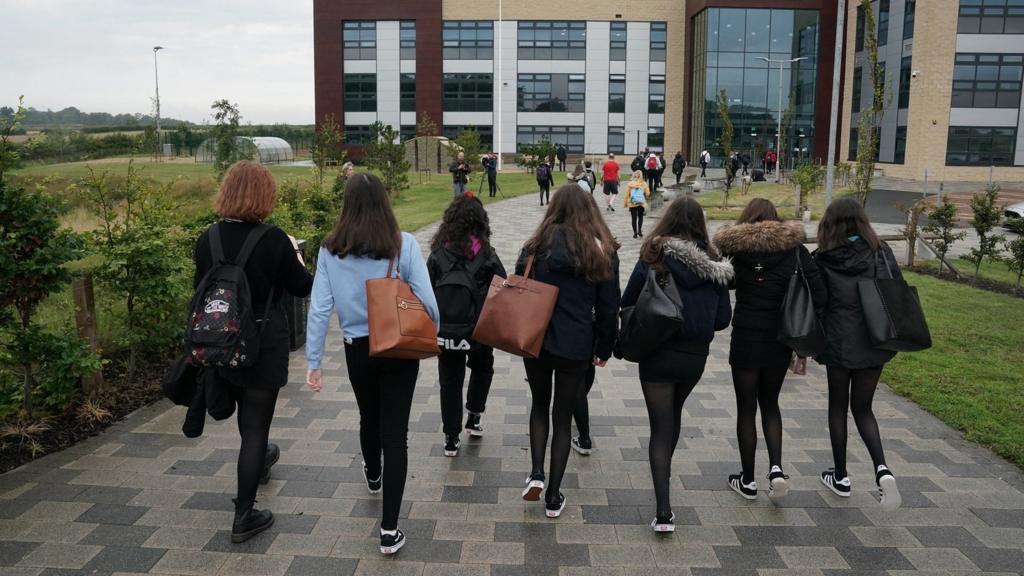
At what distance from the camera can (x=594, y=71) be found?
6278 cm

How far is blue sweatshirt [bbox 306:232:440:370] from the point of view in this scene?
4262mm

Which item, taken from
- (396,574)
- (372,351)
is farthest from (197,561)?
(372,351)

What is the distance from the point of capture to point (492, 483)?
17.4 ft

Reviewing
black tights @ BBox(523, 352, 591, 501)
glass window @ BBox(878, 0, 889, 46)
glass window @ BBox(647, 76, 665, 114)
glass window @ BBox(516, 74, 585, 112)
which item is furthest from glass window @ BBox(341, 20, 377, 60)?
black tights @ BBox(523, 352, 591, 501)

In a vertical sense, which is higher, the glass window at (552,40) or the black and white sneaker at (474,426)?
the glass window at (552,40)

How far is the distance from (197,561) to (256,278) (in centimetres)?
146

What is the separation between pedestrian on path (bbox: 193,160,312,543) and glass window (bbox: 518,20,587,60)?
2379 inches

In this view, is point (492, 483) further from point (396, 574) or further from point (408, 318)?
point (408, 318)

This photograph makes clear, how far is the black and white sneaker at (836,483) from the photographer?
16.9 feet

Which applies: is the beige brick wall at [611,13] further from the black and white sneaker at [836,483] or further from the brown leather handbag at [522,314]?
the brown leather handbag at [522,314]

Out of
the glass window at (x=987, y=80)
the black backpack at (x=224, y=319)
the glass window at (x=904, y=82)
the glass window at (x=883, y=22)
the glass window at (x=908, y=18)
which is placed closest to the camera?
the black backpack at (x=224, y=319)

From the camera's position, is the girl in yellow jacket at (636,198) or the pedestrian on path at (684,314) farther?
the girl in yellow jacket at (636,198)

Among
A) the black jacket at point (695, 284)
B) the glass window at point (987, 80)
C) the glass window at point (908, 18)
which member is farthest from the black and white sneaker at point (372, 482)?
the glass window at point (908, 18)

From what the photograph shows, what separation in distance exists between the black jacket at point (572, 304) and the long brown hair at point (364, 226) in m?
0.82
